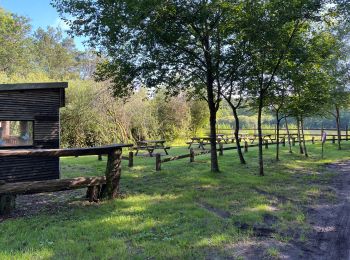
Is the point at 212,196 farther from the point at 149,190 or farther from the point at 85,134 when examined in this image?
the point at 85,134

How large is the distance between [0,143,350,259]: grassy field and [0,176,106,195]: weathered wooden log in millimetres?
505

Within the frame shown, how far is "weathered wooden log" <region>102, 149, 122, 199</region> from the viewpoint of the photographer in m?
7.67

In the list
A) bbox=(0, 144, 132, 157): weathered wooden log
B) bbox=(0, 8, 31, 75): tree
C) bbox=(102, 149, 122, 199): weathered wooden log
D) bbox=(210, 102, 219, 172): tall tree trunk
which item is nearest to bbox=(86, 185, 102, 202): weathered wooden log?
bbox=(102, 149, 122, 199): weathered wooden log

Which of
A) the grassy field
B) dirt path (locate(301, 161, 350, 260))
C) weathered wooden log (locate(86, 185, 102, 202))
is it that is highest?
weathered wooden log (locate(86, 185, 102, 202))

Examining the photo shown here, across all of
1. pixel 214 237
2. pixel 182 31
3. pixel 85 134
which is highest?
pixel 182 31

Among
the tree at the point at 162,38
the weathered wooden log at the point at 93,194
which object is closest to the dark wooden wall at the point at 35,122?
the tree at the point at 162,38

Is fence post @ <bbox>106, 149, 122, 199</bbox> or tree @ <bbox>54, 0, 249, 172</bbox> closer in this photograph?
fence post @ <bbox>106, 149, 122, 199</bbox>

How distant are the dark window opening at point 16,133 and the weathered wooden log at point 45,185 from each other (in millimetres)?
5396

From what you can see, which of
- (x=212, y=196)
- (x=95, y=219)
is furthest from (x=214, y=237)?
(x=212, y=196)

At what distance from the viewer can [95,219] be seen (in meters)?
6.02

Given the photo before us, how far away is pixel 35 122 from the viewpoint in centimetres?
1170

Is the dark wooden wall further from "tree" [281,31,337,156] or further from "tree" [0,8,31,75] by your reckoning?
"tree" [0,8,31,75]

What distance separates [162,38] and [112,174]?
14.7 ft

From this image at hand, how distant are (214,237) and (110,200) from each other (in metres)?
3.37
